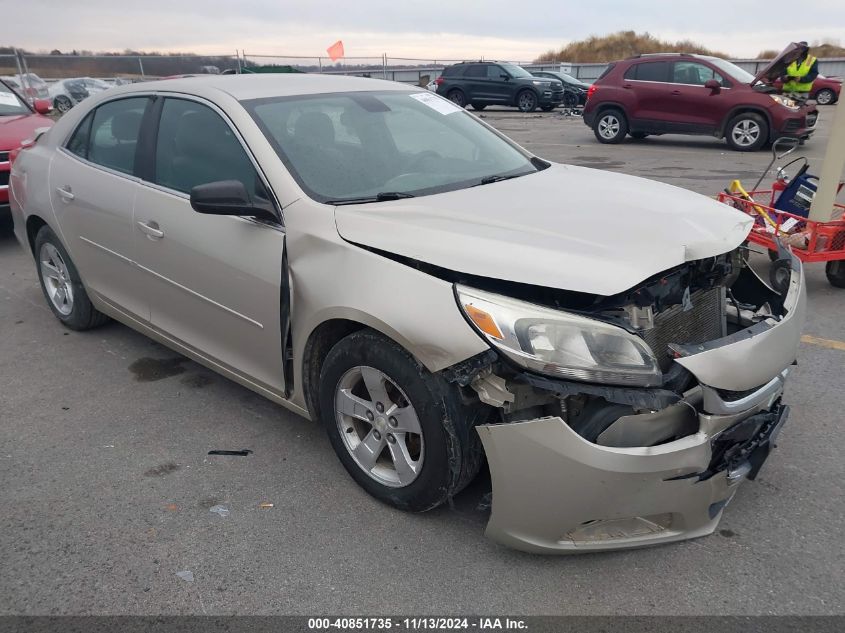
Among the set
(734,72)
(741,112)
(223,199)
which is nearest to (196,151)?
(223,199)

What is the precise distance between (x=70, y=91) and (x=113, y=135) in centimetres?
1935

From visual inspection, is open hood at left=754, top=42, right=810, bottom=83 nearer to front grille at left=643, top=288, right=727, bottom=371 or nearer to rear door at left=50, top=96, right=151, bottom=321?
front grille at left=643, top=288, right=727, bottom=371

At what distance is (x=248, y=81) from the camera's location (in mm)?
3766

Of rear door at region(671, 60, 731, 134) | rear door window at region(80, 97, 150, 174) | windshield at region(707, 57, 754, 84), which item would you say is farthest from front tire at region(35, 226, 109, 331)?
windshield at region(707, 57, 754, 84)

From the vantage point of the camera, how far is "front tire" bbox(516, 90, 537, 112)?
74.2 feet

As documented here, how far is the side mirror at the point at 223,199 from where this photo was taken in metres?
2.91

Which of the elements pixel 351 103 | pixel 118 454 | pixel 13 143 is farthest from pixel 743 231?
pixel 13 143

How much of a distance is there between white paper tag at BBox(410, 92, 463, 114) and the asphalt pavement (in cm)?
149

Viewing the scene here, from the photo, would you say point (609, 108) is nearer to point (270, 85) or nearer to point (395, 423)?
point (270, 85)

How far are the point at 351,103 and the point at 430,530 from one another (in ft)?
7.15

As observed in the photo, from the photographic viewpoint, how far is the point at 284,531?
2.80 metres

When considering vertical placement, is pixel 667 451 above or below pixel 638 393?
below

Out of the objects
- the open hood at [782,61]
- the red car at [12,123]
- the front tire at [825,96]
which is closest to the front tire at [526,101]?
the front tire at [825,96]

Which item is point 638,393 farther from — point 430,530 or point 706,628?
point 430,530
